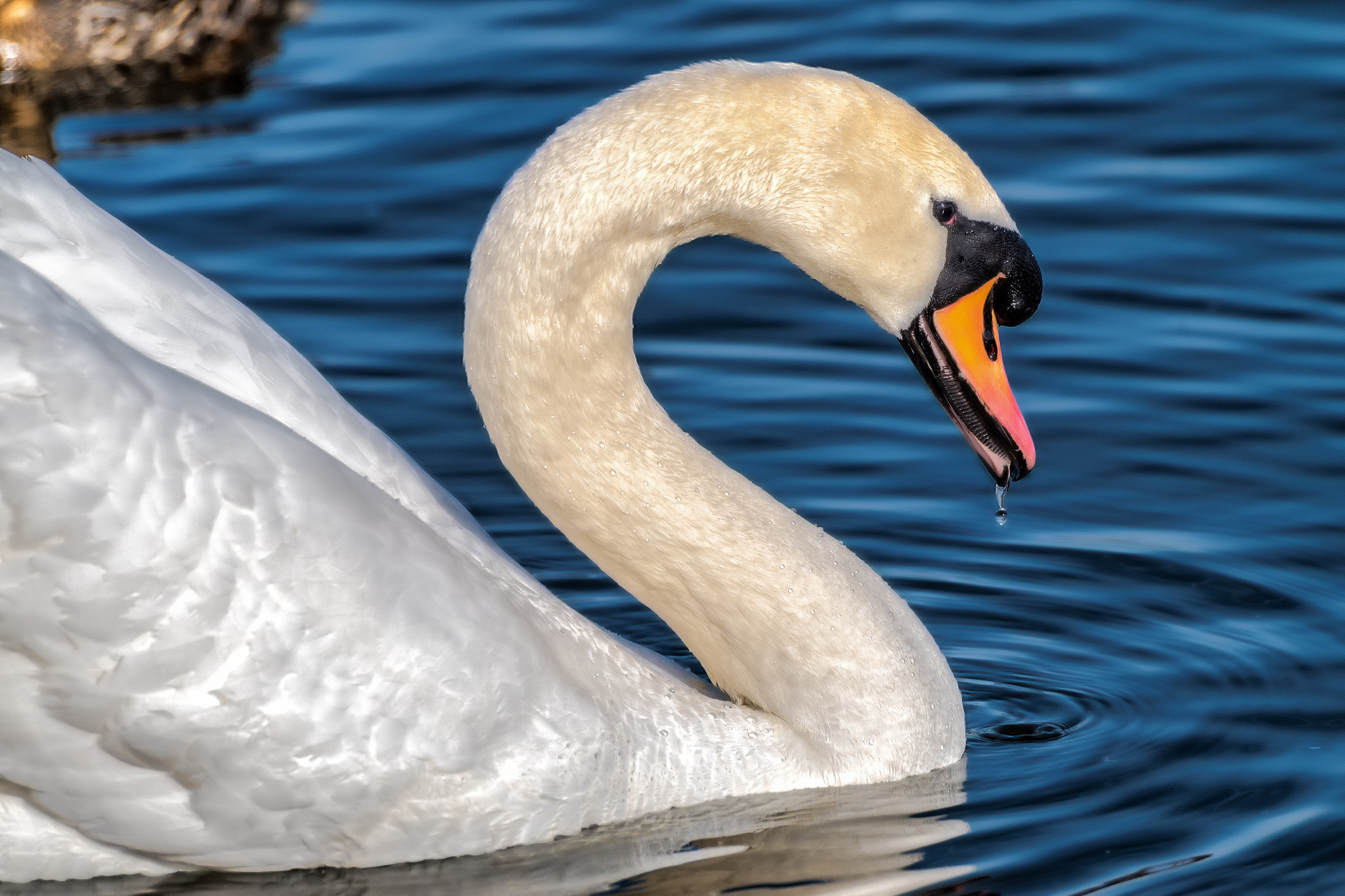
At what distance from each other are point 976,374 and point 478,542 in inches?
52.4

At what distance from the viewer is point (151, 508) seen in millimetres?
4863

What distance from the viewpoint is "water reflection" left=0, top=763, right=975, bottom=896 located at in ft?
17.3

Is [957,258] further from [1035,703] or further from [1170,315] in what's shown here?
[1170,315]

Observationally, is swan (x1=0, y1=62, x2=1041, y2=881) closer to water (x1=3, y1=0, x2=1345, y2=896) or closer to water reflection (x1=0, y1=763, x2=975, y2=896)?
water reflection (x1=0, y1=763, x2=975, y2=896)

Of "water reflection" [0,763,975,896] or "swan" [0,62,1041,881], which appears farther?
"water reflection" [0,763,975,896]

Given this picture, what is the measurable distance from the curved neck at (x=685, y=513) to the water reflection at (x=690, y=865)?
10.0 inches

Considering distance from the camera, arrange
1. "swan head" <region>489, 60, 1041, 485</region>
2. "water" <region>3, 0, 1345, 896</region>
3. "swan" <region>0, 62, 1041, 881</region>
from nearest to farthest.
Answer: "swan" <region>0, 62, 1041, 881</region> → "swan head" <region>489, 60, 1041, 485</region> → "water" <region>3, 0, 1345, 896</region>

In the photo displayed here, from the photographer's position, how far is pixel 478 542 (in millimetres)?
5734

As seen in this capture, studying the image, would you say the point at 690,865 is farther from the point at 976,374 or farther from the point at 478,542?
the point at 976,374

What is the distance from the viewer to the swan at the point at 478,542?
489 centimetres

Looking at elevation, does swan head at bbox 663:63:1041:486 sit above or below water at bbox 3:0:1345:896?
above

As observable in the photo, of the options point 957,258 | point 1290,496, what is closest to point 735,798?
point 957,258

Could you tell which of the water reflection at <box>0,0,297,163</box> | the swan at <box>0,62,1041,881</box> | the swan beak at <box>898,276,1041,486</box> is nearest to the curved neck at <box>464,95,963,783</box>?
the swan at <box>0,62,1041,881</box>

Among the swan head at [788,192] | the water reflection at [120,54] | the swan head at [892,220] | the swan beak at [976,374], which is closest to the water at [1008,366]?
the water reflection at [120,54]
